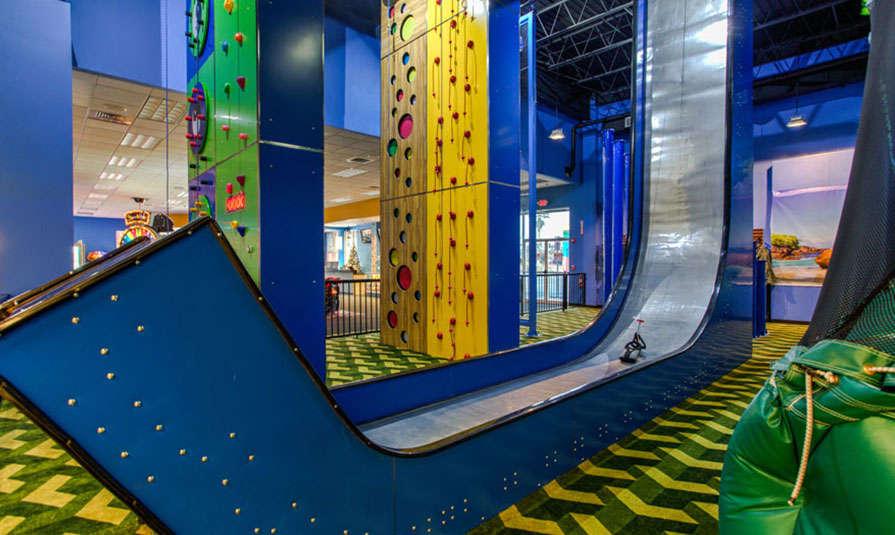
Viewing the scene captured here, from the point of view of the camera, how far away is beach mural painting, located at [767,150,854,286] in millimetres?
8320

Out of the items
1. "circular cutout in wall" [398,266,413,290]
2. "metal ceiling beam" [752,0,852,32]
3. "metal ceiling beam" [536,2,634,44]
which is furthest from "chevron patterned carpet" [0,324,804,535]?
"metal ceiling beam" [752,0,852,32]

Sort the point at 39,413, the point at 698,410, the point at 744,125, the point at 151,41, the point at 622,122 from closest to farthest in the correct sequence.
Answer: the point at 39,413 < the point at 698,410 < the point at 744,125 < the point at 151,41 < the point at 622,122

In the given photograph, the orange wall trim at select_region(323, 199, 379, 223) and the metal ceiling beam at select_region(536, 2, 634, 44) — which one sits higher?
the metal ceiling beam at select_region(536, 2, 634, 44)

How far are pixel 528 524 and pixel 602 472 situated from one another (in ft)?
2.44

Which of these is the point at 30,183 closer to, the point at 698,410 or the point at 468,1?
the point at 468,1

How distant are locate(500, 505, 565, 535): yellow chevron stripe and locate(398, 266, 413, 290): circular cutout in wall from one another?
374 cm

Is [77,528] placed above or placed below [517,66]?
below

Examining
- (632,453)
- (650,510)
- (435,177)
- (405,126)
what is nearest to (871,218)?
(650,510)

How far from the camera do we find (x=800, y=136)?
9031mm

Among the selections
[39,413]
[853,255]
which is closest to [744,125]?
[853,255]

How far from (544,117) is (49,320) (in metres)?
13.2

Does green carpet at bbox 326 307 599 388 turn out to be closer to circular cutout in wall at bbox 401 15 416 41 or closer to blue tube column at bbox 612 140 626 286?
blue tube column at bbox 612 140 626 286

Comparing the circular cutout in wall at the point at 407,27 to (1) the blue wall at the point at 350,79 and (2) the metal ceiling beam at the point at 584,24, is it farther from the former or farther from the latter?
(2) the metal ceiling beam at the point at 584,24

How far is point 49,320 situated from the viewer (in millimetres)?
832
